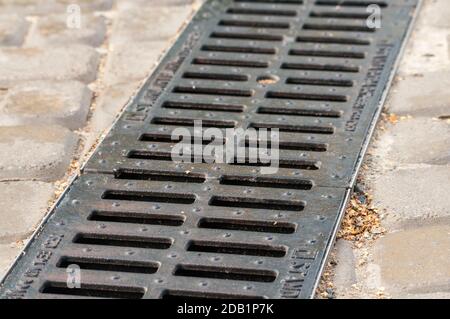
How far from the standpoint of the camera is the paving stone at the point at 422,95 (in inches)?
154

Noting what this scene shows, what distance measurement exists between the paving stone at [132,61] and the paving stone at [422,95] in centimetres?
90

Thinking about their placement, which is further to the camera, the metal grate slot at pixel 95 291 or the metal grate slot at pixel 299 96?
the metal grate slot at pixel 299 96

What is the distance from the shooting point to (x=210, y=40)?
447cm

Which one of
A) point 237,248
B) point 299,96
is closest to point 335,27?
point 299,96

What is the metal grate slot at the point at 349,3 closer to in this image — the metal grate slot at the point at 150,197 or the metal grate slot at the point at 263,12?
the metal grate slot at the point at 263,12

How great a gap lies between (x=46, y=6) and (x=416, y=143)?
1.90 m

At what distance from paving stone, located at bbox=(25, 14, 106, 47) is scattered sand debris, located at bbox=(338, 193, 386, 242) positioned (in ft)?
5.24

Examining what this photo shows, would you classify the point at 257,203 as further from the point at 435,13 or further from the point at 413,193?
the point at 435,13

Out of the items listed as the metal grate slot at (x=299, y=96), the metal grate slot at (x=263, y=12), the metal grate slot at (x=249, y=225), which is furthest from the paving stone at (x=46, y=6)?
the metal grate slot at (x=249, y=225)

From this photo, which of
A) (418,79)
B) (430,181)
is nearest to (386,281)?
(430,181)

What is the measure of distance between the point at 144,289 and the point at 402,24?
207 centimetres

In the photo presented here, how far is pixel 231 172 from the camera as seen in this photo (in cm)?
347

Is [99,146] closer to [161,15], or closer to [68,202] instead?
[68,202]

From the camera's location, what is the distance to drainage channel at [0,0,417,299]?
297 centimetres
